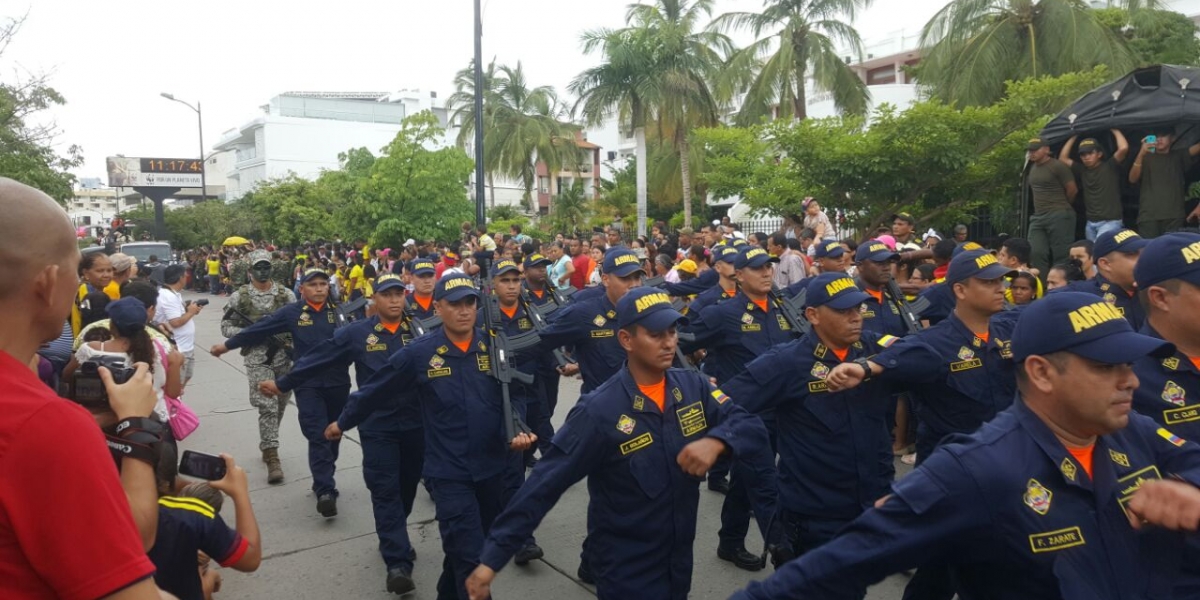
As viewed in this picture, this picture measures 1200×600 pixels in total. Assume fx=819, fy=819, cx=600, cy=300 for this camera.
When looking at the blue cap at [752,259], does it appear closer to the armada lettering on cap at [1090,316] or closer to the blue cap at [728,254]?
the blue cap at [728,254]

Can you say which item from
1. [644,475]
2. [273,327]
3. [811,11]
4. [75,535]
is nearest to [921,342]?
[644,475]

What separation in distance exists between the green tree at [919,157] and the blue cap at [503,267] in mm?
7592

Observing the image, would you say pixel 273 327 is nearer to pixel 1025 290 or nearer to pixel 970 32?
pixel 1025 290

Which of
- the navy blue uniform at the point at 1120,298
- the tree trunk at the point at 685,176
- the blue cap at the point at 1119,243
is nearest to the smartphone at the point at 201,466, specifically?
the navy blue uniform at the point at 1120,298

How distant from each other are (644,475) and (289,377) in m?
4.06

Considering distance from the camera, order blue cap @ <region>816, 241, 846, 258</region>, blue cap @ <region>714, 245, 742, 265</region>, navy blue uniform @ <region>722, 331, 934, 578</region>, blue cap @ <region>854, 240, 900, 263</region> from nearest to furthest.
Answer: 1. navy blue uniform @ <region>722, 331, 934, 578</region>
2. blue cap @ <region>854, 240, 900, 263</region>
3. blue cap @ <region>714, 245, 742, 265</region>
4. blue cap @ <region>816, 241, 846, 258</region>

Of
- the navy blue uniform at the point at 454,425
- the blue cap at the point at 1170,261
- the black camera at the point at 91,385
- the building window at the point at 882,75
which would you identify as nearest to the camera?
the black camera at the point at 91,385

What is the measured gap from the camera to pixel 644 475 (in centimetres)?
354

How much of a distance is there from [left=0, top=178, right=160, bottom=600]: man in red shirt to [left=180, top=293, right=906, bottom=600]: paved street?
4073 millimetres

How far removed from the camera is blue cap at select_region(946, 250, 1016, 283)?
15.3 ft

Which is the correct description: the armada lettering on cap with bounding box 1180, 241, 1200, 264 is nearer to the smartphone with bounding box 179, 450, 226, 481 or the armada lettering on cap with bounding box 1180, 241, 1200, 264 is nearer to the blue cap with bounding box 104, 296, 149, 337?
the smartphone with bounding box 179, 450, 226, 481

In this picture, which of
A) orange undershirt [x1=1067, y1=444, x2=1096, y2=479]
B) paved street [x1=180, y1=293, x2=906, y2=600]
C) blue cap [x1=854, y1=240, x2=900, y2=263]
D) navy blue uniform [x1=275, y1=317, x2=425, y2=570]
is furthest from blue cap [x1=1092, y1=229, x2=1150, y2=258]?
navy blue uniform [x1=275, y1=317, x2=425, y2=570]

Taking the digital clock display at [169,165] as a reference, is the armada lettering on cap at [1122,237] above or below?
below

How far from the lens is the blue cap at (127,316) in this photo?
4.39 m
